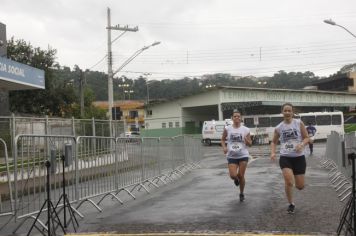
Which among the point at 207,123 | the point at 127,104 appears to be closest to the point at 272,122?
the point at 207,123

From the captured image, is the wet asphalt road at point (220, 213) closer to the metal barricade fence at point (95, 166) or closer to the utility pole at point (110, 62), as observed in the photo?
the metal barricade fence at point (95, 166)

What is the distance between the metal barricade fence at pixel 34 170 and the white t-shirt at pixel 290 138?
144 inches

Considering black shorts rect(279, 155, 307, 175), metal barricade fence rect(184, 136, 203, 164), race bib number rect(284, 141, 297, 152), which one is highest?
race bib number rect(284, 141, 297, 152)

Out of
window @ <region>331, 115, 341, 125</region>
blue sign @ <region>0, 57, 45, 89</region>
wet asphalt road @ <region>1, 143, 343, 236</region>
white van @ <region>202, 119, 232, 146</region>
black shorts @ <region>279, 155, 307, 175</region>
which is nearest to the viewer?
wet asphalt road @ <region>1, 143, 343, 236</region>

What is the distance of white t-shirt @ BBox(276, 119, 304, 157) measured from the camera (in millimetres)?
9445

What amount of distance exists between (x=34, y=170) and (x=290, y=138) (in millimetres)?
4201

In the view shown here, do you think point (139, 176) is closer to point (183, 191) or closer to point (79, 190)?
point (183, 191)

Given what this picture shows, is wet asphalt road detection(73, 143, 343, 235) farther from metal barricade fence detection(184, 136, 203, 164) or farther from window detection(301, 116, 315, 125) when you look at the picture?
window detection(301, 116, 315, 125)

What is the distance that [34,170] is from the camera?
858cm

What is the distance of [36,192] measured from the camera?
852 centimetres

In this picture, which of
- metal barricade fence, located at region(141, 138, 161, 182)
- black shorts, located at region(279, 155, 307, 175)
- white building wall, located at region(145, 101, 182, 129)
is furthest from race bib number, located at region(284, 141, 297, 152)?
white building wall, located at region(145, 101, 182, 129)

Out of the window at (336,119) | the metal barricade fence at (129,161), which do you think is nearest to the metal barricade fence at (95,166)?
the metal barricade fence at (129,161)

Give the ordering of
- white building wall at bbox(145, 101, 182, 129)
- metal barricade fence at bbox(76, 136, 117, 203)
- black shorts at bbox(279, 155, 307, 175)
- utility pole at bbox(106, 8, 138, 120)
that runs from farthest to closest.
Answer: white building wall at bbox(145, 101, 182, 129) → utility pole at bbox(106, 8, 138, 120) → metal barricade fence at bbox(76, 136, 117, 203) → black shorts at bbox(279, 155, 307, 175)

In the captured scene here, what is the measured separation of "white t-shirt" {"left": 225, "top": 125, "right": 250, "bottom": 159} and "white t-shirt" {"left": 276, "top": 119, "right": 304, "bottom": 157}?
5.15ft
